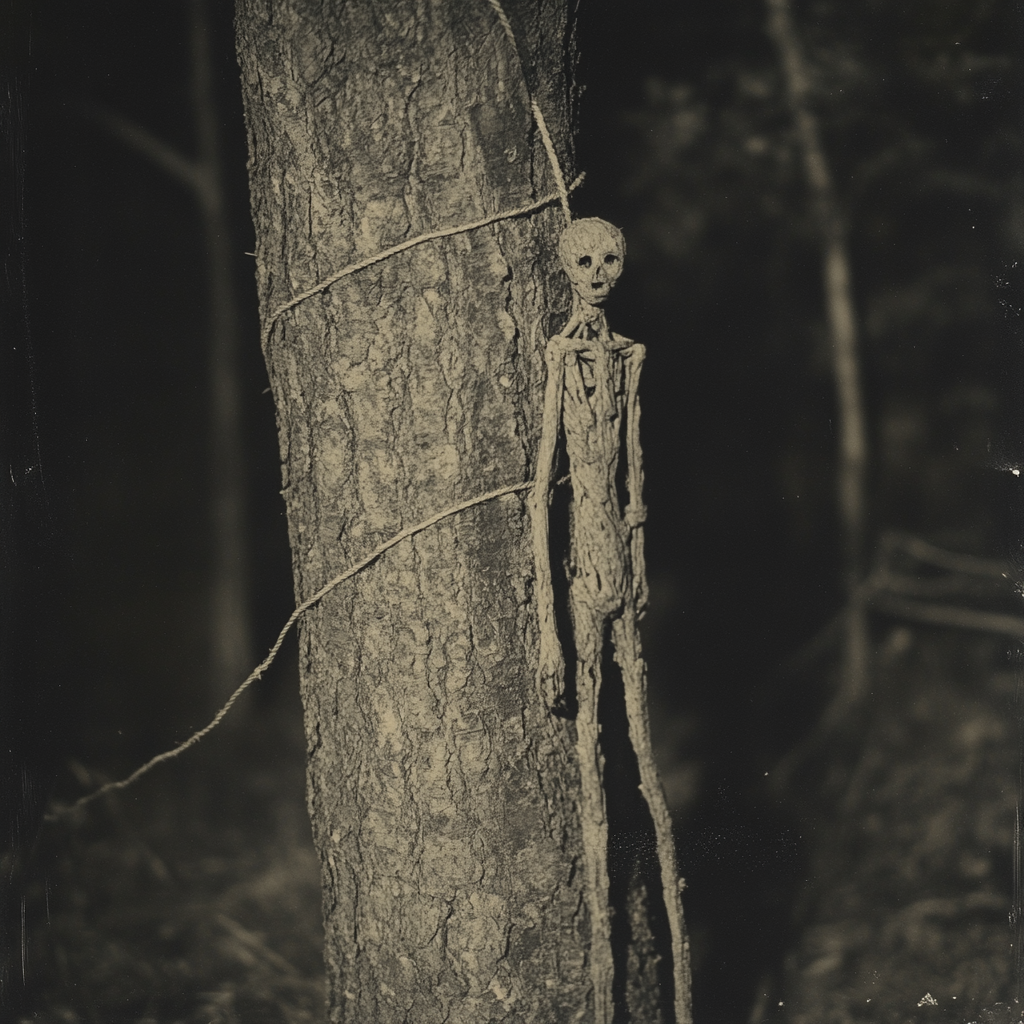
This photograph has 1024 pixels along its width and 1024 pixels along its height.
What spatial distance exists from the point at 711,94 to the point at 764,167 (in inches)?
9.9

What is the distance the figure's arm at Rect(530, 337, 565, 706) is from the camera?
1.34 metres

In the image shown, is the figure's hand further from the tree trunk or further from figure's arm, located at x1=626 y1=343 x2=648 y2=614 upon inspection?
figure's arm, located at x1=626 y1=343 x2=648 y2=614

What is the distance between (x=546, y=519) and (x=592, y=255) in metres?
0.39

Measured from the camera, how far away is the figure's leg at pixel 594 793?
143cm

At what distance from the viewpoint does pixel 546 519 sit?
136cm

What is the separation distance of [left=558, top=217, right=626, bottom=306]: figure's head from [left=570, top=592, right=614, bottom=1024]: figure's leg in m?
0.47

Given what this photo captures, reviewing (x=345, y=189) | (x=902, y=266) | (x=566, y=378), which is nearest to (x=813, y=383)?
(x=902, y=266)

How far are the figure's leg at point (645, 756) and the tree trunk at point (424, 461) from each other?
0.12 m

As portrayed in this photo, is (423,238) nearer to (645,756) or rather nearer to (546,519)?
(546,519)

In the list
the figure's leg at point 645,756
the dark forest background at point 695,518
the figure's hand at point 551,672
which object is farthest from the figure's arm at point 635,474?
the dark forest background at point 695,518

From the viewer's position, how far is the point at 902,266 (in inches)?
109

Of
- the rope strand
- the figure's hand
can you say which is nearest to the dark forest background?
the rope strand

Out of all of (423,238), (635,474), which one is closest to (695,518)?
(635,474)

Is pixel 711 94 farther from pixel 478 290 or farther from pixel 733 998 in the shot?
pixel 733 998
